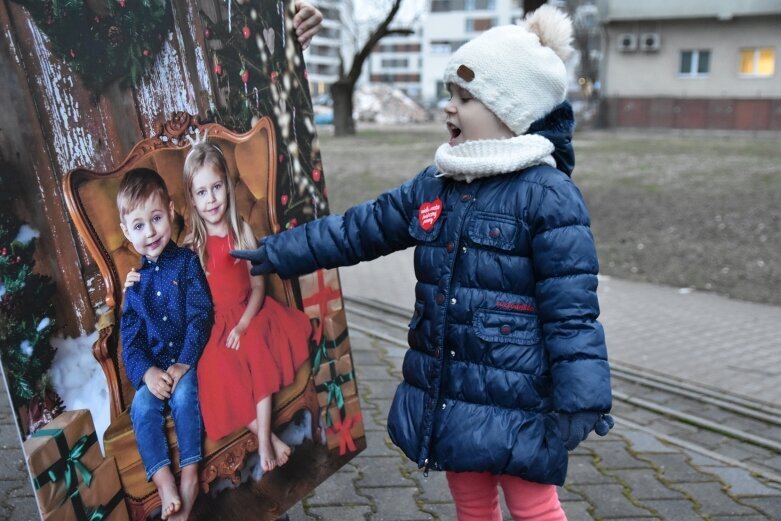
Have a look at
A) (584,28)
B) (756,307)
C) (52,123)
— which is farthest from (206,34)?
(584,28)

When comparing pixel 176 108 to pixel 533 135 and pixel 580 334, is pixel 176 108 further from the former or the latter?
pixel 580 334

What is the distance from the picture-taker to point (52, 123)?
1682 millimetres

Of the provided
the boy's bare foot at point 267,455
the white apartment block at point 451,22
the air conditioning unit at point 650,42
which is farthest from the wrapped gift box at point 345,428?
the white apartment block at point 451,22

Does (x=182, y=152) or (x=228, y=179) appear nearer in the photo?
(x=182, y=152)

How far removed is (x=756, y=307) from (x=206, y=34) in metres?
5.86

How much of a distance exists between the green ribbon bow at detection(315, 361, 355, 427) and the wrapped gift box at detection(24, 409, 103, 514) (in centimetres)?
88

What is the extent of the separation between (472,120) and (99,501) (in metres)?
1.42

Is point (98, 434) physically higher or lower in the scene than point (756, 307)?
higher

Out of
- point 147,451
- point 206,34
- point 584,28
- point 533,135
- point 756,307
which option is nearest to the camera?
point 147,451

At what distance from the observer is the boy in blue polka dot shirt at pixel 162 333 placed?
6.23 feet

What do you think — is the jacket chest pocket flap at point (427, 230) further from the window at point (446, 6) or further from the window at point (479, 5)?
the window at point (479, 5)

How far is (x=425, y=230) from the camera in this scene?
2.34 metres

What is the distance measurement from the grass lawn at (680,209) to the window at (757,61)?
1570 centimetres

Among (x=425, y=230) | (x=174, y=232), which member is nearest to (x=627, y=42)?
(x=425, y=230)
